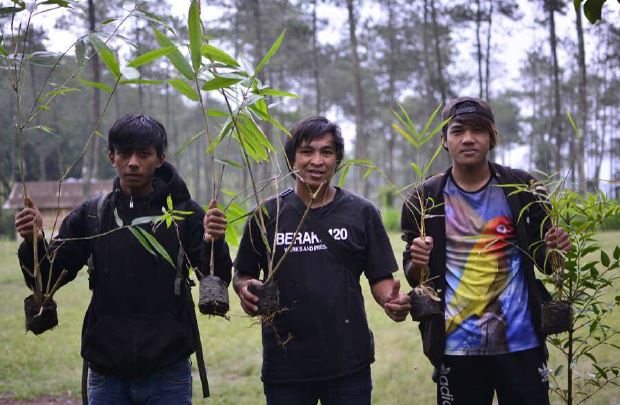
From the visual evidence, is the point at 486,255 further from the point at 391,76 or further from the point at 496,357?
the point at 391,76

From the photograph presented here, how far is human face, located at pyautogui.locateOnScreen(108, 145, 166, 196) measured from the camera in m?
2.54

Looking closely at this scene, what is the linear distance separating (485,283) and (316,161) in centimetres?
82

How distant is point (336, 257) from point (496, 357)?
2.41 feet

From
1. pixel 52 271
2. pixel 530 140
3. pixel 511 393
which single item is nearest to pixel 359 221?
pixel 511 393

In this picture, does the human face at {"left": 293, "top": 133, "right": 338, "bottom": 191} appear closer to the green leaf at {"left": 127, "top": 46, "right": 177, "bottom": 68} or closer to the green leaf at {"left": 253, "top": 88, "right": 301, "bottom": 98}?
the green leaf at {"left": 253, "top": 88, "right": 301, "bottom": 98}

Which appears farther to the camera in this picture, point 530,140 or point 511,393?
point 530,140

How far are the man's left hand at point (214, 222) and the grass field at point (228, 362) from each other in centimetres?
215

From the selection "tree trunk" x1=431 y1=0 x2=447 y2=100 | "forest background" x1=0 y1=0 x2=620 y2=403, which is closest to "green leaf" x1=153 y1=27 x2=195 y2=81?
"forest background" x1=0 y1=0 x2=620 y2=403

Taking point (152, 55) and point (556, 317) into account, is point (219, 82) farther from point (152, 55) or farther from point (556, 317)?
point (556, 317)

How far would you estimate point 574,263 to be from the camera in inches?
109

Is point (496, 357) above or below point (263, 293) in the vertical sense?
below

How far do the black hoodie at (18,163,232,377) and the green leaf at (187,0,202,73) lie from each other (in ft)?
1.79

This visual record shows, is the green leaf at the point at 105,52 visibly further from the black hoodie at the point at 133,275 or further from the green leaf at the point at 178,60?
the black hoodie at the point at 133,275

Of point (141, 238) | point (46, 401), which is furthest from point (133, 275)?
point (46, 401)
